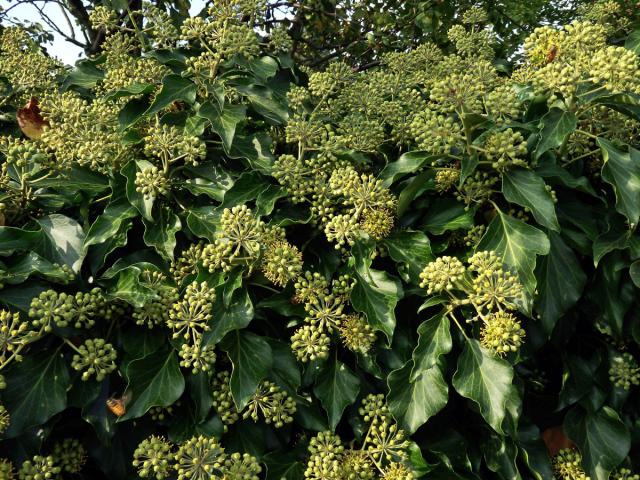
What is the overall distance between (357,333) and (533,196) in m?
0.90

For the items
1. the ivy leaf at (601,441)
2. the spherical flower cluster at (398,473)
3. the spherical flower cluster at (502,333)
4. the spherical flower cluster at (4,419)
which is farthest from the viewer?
the ivy leaf at (601,441)

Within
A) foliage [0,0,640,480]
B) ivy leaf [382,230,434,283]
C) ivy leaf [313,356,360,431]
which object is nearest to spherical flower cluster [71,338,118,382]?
foliage [0,0,640,480]

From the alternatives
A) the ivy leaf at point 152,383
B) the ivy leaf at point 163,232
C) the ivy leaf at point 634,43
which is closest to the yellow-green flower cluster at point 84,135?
the ivy leaf at point 163,232

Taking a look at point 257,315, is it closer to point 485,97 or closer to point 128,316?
point 128,316

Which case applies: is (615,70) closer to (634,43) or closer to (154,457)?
(634,43)

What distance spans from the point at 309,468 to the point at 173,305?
812 mm

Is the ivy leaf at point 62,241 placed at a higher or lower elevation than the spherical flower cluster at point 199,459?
higher

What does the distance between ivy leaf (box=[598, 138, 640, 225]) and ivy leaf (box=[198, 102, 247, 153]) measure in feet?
5.09

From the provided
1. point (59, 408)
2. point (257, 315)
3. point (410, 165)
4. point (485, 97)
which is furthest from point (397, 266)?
point (59, 408)

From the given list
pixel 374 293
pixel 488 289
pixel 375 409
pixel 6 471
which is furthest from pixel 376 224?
pixel 6 471

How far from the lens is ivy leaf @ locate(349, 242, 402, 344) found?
2.28 meters

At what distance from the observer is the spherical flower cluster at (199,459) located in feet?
6.97

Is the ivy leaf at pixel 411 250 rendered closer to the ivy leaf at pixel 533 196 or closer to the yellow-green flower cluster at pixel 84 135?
the ivy leaf at pixel 533 196

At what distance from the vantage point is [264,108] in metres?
2.90
